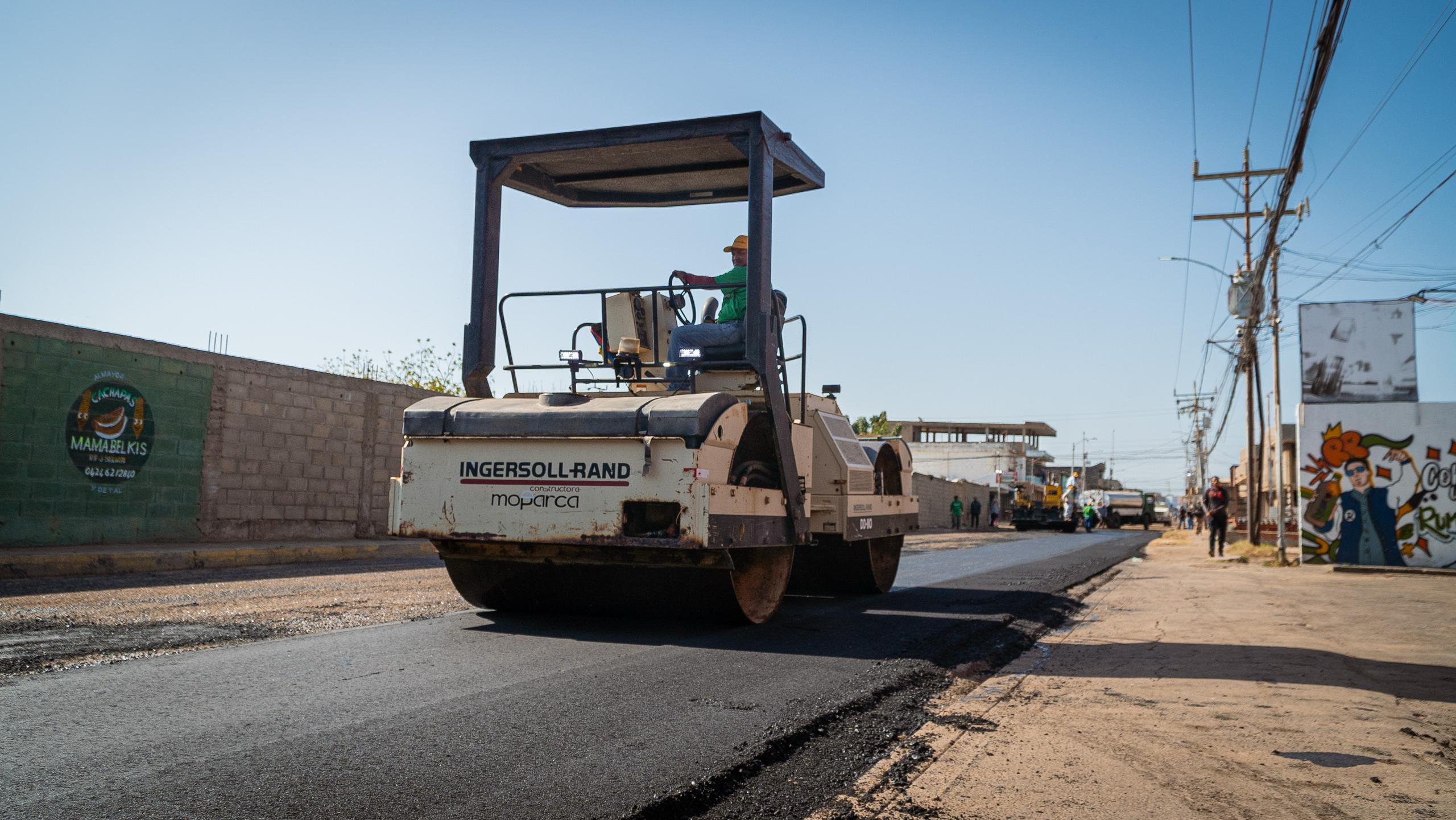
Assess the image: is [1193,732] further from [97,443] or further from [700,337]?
[97,443]

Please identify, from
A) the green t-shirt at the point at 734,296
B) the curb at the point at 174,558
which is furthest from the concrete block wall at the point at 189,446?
the green t-shirt at the point at 734,296

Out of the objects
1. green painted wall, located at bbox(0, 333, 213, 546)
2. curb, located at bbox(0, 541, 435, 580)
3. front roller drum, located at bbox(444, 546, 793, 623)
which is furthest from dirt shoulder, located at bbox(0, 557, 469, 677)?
green painted wall, located at bbox(0, 333, 213, 546)

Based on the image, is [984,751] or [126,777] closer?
[126,777]

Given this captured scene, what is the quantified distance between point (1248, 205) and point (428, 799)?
32470mm

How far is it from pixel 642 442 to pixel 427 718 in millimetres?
2302

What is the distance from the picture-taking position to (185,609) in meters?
7.16


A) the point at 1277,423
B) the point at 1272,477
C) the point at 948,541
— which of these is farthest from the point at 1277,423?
the point at 1272,477

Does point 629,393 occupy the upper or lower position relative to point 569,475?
upper

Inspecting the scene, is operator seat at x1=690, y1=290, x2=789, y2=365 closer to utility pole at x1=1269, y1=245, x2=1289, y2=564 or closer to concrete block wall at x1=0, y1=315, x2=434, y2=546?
concrete block wall at x1=0, y1=315, x2=434, y2=546

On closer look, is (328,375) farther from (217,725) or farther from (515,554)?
(217,725)

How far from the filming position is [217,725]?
378 cm

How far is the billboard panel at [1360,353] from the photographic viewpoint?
16.9 meters

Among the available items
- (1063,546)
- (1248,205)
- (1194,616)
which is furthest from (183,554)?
(1248,205)

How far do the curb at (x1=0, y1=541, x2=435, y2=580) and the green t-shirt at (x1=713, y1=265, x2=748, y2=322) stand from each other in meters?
4.00
